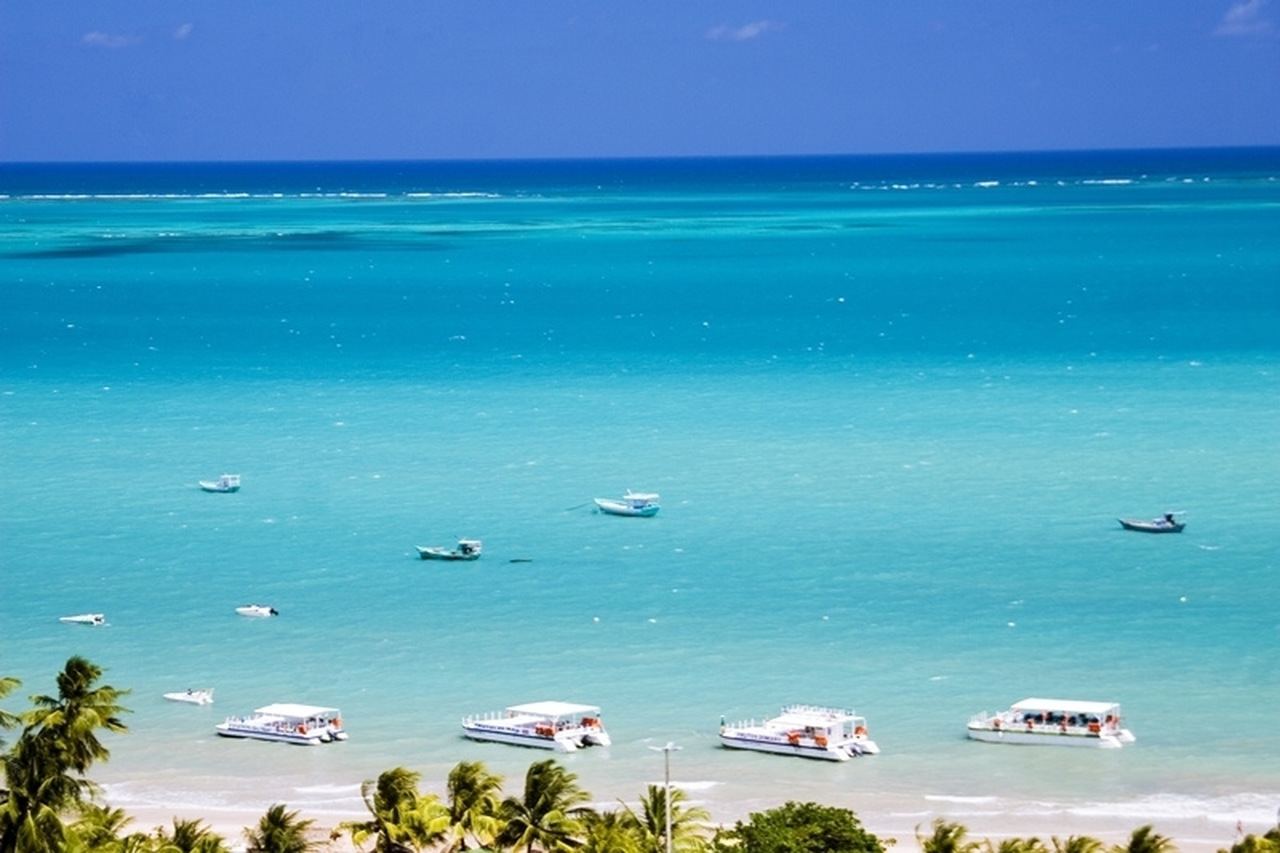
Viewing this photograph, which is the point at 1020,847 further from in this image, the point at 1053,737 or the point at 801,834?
the point at 1053,737

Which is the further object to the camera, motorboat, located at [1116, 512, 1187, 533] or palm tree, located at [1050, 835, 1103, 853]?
motorboat, located at [1116, 512, 1187, 533]

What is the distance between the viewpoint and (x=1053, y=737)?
4275 cm

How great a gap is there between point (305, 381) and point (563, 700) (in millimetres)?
51366

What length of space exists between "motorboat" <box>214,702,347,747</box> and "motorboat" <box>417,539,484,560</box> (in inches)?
545

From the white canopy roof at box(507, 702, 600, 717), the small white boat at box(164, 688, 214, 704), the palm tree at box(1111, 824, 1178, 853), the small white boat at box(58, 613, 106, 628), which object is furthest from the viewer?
the small white boat at box(58, 613, 106, 628)

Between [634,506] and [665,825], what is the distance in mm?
30915

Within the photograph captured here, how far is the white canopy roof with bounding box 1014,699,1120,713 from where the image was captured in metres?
42.8

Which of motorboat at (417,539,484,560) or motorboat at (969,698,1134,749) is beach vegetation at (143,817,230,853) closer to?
motorboat at (969,698,1134,749)

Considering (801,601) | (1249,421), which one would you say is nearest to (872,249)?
(1249,421)

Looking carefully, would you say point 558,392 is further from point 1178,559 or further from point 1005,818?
point 1005,818

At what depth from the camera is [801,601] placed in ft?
177

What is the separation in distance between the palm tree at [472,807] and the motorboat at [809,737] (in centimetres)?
766

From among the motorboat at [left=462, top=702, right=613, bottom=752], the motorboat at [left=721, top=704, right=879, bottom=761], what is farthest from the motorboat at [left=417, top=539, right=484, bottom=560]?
the motorboat at [left=721, top=704, right=879, bottom=761]

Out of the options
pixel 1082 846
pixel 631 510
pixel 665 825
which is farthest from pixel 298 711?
pixel 631 510
